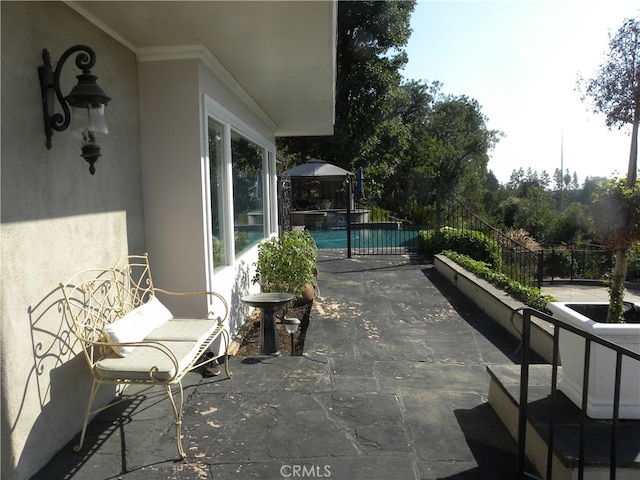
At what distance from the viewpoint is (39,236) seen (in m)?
2.09

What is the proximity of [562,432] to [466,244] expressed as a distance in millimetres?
7394

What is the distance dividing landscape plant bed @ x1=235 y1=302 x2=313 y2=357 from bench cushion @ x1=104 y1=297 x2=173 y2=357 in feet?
4.23

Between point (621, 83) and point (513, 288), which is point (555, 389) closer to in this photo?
point (513, 288)

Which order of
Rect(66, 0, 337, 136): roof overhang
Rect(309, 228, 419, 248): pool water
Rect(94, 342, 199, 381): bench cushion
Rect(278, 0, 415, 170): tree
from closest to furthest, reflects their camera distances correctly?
Rect(94, 342, 199, 381): bench cushion → Rect(66, 0, 337, 136): roof overhang → Rect(309, 228, 419, 248): pool water → Rect(278, 0, 415, 170): tree

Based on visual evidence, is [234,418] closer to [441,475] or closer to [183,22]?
[441,475]

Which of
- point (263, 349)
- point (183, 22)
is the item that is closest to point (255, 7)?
point (183, 22)

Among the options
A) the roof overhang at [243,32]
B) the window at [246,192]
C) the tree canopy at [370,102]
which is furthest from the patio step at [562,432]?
the tree canopy at [370,102]

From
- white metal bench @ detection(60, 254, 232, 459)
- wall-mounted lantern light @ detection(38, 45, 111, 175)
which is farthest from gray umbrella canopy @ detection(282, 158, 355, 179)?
wall-mounted lantern light @ detection(38, 45, 111, 175)

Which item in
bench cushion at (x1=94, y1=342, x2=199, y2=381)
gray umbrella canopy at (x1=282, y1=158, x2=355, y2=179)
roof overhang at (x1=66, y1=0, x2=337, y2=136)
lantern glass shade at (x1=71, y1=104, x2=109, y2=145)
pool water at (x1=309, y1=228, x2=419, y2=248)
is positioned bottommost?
pool water at (x1=309, y1=228, x2=419, y2=248)

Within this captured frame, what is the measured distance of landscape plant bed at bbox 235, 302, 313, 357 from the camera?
425 cm

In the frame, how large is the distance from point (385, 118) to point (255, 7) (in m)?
15.5

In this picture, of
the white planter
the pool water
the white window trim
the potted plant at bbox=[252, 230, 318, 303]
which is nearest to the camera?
the white planter

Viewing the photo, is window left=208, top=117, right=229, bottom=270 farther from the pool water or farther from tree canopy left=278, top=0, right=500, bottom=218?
tree canopy left=278, top=0, right=500, bottom=218

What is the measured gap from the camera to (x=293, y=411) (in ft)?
8.77
